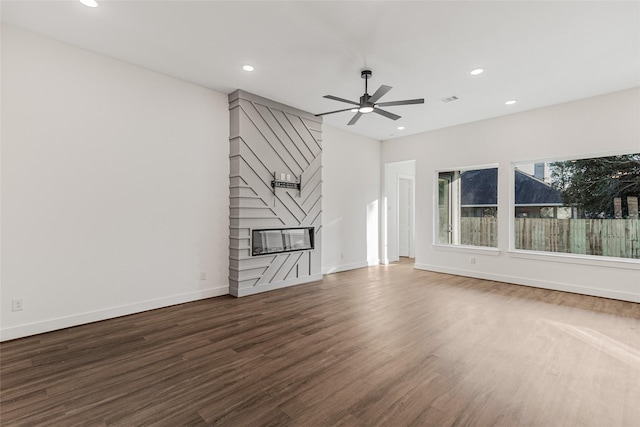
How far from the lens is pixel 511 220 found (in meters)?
5.75

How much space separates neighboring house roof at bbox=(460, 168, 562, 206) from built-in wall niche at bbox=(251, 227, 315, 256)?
140 inches

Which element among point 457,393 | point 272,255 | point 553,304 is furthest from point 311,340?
point 553,304

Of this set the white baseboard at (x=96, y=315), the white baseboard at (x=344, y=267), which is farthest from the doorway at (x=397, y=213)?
the white baseboard at (x=96, y=315)

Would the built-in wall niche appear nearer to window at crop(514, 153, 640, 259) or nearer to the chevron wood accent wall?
the chevron wood accent wall

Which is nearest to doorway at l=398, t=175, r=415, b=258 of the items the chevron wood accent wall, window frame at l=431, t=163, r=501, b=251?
window frame at l=431, t=163, r=501, b=251

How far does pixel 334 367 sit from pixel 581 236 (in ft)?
17.0

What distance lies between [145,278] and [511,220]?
6365mm

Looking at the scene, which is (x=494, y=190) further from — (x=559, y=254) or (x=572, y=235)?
(x=559, y=254)

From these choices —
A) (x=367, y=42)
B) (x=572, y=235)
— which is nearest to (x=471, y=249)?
(x=572, y=235)

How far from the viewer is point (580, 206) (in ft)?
17.0

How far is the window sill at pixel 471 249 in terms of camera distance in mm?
5899

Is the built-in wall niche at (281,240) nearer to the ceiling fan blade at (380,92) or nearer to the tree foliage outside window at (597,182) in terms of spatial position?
the ceiling fan blade at (380,92)

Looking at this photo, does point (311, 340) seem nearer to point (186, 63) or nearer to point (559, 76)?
point (186, 63)

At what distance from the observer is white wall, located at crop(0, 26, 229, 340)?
123 inches
